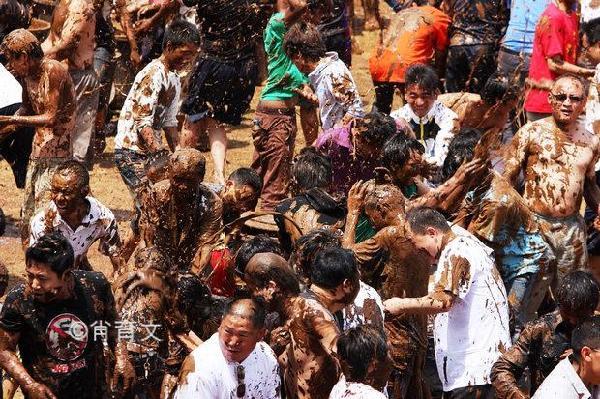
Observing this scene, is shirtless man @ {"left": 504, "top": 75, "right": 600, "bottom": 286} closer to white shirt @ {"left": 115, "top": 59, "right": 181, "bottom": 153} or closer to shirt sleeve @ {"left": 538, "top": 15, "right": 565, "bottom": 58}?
shirt sleeve @ {"left": 538, "top": 15, "right": 565, "bottom": 58}

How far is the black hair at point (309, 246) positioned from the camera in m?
7.80

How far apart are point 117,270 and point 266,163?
2.78 m

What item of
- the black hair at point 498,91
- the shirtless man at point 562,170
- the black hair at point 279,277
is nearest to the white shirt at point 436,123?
the black hair at point 498,91

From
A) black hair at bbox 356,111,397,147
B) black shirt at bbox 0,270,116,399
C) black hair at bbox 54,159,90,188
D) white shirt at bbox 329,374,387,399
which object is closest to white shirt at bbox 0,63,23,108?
black hair at bbox 54,159,90,188

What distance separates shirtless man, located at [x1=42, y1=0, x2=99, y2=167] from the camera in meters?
11.3

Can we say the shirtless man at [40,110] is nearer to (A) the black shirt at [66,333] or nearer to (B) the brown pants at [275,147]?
(B) the brown pants at [275,147]

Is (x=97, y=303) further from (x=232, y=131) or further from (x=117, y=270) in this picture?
(x=232, y=131)

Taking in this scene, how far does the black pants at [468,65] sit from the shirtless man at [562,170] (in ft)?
9.86

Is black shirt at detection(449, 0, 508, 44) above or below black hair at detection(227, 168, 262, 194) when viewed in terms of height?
below

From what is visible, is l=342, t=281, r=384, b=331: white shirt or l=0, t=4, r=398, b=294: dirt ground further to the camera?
l=0, t=4, r=398, b=294: dirt ground

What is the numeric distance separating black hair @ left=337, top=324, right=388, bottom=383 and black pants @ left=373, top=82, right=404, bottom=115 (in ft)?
19.1

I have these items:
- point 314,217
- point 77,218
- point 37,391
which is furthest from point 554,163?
point 37,391

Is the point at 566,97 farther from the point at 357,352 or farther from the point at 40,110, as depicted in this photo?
the point at 357,352

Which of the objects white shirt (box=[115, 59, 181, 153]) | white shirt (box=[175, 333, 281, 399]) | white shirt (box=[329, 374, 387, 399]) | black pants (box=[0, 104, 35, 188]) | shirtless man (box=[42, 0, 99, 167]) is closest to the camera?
white shirt (box=[329, 374, 387, 399])
